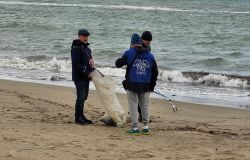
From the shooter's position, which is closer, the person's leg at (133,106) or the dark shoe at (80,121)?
the person's leg at (133,106)

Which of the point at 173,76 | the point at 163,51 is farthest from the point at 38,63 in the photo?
the point at 163,51

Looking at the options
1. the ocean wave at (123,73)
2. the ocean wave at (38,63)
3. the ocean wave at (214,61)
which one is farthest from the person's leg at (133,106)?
the ocean wave at (214,61)

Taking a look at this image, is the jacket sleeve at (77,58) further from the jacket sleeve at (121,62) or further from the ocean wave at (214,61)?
the ocean wave at (214,61)

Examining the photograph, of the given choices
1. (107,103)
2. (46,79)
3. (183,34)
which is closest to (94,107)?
(107,103)

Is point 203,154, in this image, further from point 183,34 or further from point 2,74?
point 183,34

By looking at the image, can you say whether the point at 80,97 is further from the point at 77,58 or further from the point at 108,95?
the point at 77,58

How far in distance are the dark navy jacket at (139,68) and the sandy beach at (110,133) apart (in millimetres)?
751

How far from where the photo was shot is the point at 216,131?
8359 millimetres

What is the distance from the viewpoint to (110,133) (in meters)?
7.70

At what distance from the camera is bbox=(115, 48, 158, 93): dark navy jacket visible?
7527mm

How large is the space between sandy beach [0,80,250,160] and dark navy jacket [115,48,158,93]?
75 centimetres

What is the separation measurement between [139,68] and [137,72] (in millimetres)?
70

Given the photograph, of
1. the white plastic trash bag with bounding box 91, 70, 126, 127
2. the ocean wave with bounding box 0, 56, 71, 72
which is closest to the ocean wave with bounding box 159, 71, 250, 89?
the ocean wave with bounding box 0, 56, 71, 72

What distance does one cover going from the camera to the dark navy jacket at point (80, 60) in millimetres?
8188
